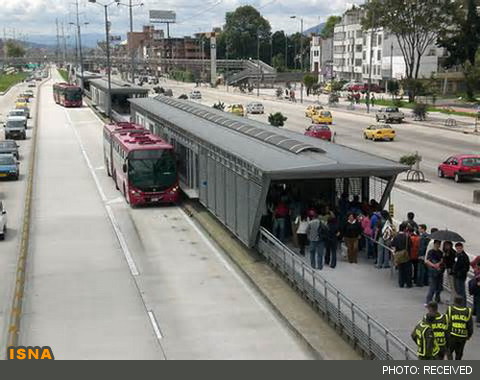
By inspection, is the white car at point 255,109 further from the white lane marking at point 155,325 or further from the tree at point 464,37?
the white lane marking at point 155,325

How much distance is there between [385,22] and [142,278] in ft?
239

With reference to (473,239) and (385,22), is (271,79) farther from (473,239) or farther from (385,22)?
(473,239)

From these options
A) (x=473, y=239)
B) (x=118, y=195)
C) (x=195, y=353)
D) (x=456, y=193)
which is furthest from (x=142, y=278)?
(x=456, y=193)

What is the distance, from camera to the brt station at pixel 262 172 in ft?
59.8

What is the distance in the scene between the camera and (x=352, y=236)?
17.7 meters

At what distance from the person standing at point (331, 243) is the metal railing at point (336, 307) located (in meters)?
0.92

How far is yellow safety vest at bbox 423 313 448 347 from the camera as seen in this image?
11062 mm

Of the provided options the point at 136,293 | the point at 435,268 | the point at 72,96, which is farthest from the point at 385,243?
the point at 72,96

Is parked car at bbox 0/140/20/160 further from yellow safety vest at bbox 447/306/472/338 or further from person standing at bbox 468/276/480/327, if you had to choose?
yellow safety vest at bbox 447/306/472/338

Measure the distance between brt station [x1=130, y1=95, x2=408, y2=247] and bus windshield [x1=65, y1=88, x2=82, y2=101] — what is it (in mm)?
63490

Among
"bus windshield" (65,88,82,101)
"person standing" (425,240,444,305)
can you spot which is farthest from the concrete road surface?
"bus windshield" (65,88,82,101)

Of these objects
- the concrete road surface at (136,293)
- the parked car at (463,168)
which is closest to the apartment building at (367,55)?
the parked car at (463,168)

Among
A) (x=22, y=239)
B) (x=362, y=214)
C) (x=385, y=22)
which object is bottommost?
Answer: (x=22, y=239)
